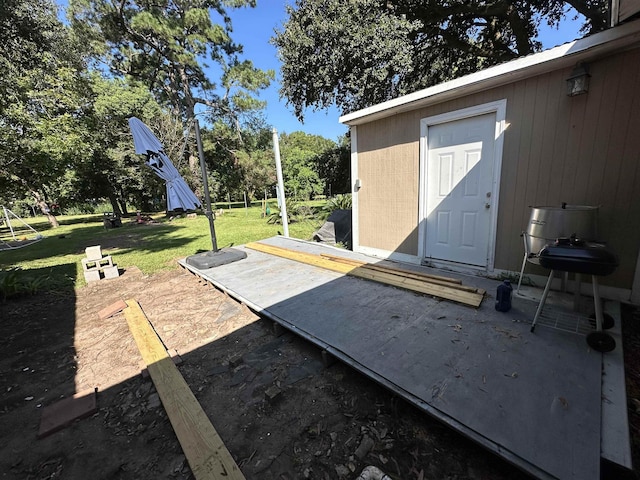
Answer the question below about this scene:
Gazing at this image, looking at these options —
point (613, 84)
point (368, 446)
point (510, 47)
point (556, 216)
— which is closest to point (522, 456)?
point (368, 446)

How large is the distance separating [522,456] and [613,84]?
355cm

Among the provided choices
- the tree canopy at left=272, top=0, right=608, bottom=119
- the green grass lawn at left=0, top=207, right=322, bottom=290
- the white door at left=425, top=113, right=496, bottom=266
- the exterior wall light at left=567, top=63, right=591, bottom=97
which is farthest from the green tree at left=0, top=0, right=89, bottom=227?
the exterior wall light at left=567, top=63, right=591, bottom=97

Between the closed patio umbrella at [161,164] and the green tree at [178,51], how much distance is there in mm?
10610

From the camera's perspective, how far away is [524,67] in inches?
117

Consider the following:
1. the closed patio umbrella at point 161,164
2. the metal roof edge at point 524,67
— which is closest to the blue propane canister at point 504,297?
the metal roof edge at point 524,67

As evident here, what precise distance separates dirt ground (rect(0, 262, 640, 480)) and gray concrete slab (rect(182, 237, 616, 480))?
0.20 m

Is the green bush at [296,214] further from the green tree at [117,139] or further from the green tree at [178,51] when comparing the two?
the green tree at [178,51]

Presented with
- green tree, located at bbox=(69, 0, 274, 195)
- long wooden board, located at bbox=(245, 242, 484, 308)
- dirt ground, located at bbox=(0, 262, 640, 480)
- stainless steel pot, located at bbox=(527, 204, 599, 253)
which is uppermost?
green tree, located at bbox=(69, 0, 274, 195)

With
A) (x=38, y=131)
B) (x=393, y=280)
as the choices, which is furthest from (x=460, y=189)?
(x=38, y=131)

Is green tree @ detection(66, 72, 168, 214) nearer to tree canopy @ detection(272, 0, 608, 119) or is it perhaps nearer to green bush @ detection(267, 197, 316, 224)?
green bush @ detection(267, 197, 316, 224)

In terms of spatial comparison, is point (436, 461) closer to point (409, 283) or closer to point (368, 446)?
point (368, 446)

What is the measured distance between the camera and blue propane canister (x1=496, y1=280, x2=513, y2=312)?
2654mm

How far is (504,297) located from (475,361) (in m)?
1.00

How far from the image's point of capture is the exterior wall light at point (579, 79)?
2723 millimetres
